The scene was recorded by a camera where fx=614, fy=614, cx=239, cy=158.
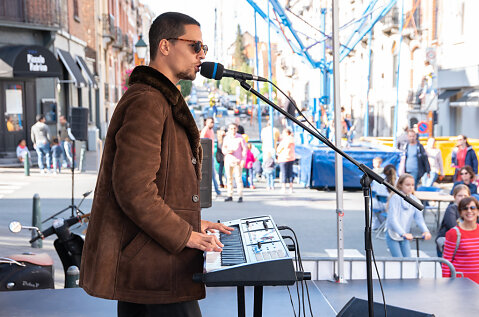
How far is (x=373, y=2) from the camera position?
14.9 metres

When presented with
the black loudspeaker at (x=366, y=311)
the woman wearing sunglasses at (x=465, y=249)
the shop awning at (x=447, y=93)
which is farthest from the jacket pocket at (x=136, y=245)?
the shop awning at (x=447, y=93)

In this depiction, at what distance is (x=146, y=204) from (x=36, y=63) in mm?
19867

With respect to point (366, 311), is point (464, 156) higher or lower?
higher

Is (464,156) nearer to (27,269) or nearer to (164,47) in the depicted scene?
(27,269)

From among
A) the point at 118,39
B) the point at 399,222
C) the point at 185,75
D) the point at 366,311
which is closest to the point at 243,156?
the point at 399,222

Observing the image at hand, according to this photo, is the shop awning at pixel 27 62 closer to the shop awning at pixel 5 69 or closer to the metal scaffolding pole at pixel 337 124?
the shop awning at pixel 5 69

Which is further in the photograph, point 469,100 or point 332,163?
point 469,100

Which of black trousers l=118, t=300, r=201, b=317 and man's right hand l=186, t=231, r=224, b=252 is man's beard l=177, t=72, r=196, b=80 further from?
black trousers l=118, t=300, r=201, b=317

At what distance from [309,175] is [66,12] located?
1409cm

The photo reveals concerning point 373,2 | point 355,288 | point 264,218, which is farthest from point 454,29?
point 264,218

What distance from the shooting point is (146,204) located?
236cm

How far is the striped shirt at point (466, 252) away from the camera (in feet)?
18.7

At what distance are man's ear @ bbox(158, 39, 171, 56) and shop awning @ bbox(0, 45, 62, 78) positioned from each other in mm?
18771

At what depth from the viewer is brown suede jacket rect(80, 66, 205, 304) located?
2.37 metres
